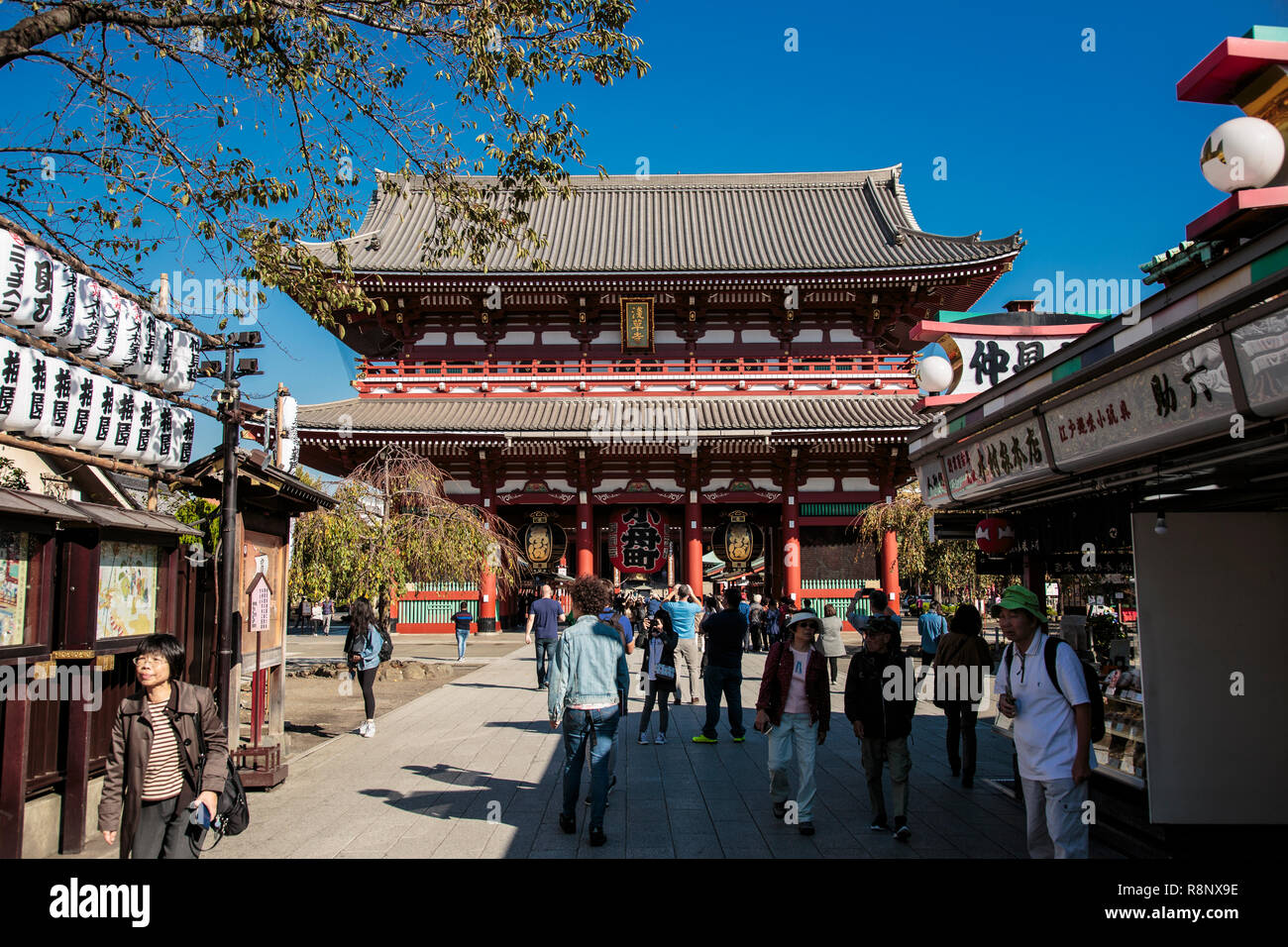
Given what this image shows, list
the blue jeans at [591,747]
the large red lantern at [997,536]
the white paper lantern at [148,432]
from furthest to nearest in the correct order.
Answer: the large red lantern at [997,536]
the white paper lantern at [148,432]
the blue jeans at [591,747]

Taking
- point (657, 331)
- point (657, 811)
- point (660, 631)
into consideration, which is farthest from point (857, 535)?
point (657, 811)

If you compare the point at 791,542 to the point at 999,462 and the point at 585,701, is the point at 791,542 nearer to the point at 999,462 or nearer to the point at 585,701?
the point at 999,462

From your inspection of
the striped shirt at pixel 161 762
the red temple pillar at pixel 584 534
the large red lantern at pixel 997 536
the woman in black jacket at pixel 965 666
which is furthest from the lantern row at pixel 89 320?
the red temple pillar at pixel 584 534

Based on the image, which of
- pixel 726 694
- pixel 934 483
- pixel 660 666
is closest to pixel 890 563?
pixel 726 694

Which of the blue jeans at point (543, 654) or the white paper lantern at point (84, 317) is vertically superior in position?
the white paper lantern at point (84, 317)

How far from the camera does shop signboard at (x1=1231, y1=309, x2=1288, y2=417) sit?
11.0 feet

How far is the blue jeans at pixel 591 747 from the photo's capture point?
5.92 meters

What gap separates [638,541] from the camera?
80.0ft

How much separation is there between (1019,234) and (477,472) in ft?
54.5

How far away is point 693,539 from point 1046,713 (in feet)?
62.6

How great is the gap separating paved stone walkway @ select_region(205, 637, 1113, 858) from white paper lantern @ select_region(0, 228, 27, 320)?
12.9 feet

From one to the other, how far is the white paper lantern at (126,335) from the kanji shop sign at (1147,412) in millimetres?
7014

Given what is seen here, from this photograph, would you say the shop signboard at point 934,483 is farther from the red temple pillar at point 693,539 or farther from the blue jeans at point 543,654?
the red temple pillar at point 693,539

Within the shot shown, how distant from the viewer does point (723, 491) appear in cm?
2448
